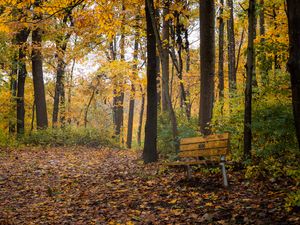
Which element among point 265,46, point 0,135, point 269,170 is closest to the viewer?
point 269,170

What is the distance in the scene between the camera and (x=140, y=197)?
7.25 m

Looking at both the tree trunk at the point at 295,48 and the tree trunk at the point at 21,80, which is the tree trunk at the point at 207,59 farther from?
the tree trunk at the point at 21,80

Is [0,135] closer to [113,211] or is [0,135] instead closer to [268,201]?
[113,211]

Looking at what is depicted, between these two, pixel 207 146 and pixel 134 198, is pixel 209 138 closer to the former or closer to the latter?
pixel 207 146

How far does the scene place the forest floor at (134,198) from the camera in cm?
557

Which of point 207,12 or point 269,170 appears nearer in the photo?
point 269,170

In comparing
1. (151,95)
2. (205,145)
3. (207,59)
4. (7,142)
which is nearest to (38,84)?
(7,142)

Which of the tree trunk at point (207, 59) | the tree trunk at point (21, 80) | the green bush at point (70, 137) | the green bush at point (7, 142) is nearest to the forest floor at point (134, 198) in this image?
the tree trunk at point (207, 59)

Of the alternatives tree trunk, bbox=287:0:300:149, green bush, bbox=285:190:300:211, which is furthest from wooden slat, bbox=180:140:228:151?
tree trunk, bbox=287:0:300:149

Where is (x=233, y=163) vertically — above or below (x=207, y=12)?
below

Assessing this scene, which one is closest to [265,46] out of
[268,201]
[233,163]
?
[233,163]

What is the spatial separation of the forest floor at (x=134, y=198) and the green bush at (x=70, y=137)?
734cm

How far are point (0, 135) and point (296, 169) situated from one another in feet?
49.1

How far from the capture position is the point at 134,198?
284 inches
